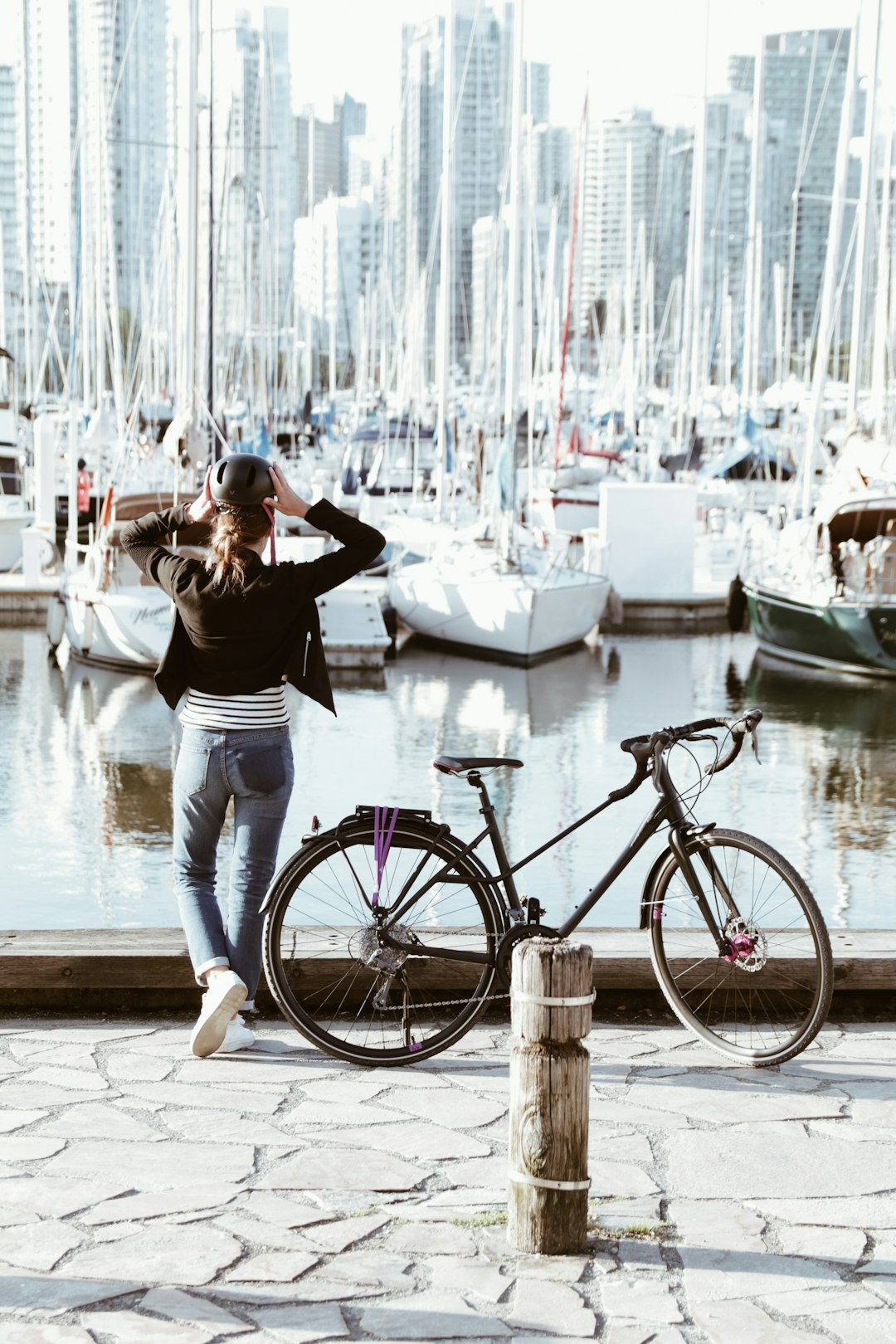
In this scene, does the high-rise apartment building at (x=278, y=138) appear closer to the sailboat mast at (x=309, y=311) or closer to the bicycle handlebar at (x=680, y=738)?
the sailboat mast at (x=309, y=311)

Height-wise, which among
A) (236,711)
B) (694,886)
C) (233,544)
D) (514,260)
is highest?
(514,260)

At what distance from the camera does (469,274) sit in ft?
262

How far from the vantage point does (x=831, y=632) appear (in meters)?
21.2

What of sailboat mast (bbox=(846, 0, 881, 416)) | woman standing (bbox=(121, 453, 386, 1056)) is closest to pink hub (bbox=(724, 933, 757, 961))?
woman standing (bbox=(121, 453, 386, 1056))

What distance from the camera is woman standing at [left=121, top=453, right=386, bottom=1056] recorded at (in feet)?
17.4

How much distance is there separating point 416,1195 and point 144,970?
5.43 feet

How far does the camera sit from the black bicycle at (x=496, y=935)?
5270 millimetres

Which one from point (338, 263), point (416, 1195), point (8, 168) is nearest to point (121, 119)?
point (8, 168)

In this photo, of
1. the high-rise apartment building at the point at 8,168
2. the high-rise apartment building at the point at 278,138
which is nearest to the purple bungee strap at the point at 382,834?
the high-rise apartment building at the point at 278,138

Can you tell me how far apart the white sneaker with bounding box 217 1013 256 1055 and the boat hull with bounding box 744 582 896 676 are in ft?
53.7

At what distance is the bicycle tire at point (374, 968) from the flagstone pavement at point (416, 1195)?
11 cm

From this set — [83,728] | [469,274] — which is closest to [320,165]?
[469,274]

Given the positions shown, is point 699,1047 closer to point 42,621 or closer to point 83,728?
point 83,728

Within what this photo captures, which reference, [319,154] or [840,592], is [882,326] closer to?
[840,592]
